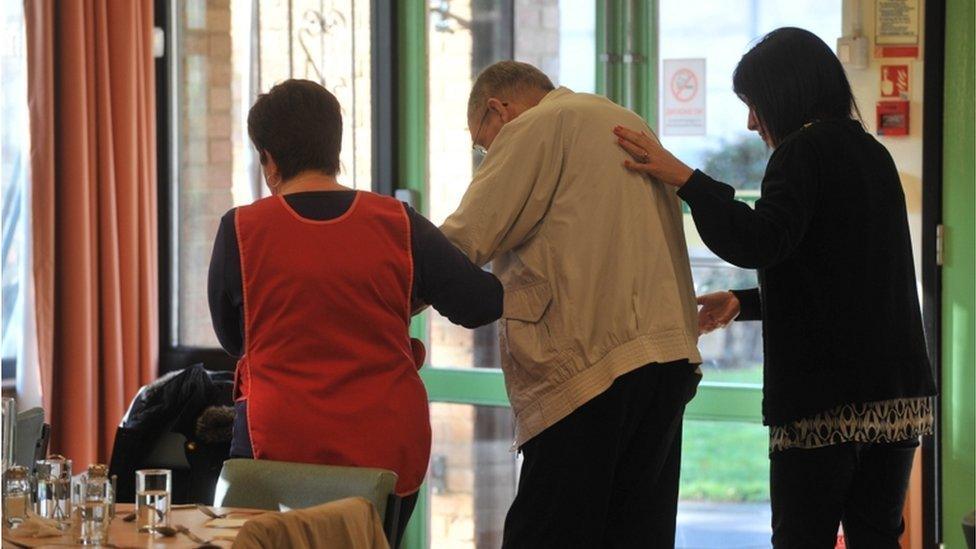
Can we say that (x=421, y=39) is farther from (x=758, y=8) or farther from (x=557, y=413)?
(x=557, y=413)

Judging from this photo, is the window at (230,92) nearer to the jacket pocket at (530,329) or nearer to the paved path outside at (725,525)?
the paved path outside at (725,525)

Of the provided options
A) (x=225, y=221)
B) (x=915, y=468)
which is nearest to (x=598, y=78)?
(x=915, y=468)

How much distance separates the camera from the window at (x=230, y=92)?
430 cm

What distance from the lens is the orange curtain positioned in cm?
403

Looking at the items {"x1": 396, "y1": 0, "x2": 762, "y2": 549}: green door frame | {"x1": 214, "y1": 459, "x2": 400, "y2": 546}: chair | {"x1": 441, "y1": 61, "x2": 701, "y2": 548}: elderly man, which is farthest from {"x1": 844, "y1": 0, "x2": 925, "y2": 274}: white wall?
{"x1": 214, "y1": 459, "x2": 400, "y2": 546}: chair

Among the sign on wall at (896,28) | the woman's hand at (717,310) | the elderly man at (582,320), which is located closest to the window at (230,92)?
the sign on wall at (896,28)

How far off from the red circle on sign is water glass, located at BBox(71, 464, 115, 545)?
2.34 meters

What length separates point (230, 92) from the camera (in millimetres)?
4473

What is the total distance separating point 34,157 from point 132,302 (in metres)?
0.57

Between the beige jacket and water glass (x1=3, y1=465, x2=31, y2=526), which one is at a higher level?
the beige jacket

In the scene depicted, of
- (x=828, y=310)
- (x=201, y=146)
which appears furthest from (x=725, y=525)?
(x=201, y=146)

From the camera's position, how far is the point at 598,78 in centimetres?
395

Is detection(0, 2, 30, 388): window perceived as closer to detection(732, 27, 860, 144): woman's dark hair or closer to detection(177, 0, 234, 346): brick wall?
detection(177, 0, 234, 346): brick wall

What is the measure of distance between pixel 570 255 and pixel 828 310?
44cm
